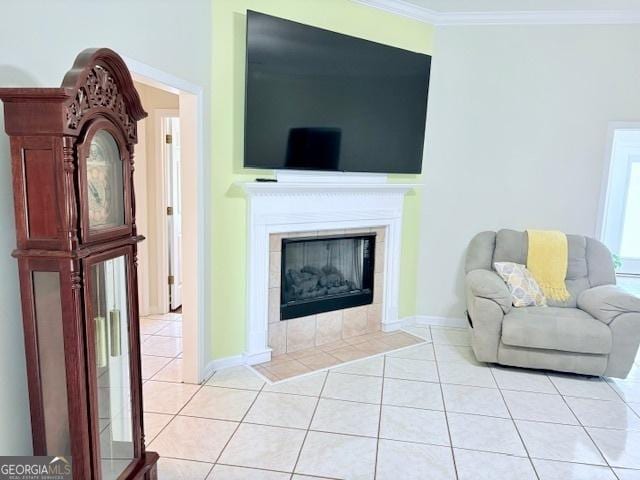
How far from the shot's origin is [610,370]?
3373 mm

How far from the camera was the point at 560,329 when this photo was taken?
11.0 ft

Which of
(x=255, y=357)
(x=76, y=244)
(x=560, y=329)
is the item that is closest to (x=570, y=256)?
(x=560, y=329)

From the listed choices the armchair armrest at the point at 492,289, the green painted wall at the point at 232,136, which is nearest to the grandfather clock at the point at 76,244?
the green painted wall at the point at 232,136

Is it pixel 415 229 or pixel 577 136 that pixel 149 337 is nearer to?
pixel 415 229

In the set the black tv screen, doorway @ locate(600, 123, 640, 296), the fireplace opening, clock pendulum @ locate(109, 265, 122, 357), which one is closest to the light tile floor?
the fireplace opening

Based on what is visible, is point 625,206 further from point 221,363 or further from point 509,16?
point 221,363

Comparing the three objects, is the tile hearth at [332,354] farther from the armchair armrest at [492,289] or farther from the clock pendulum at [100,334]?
the clock pendulum at [100,334]

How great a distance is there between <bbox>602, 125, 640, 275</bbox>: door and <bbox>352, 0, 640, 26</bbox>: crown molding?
3434mm

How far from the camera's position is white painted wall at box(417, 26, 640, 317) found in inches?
160

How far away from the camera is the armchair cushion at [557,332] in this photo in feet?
10.9

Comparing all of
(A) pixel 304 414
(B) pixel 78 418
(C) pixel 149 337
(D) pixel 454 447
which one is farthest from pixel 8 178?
(C) pixel 149 337

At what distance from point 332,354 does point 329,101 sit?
2050 mm

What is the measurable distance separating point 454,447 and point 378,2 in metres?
3.40

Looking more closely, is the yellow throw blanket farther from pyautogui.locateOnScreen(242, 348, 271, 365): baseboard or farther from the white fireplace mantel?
pyautogui.locateOnScreen(242, 348, 271, 365): baseboard
